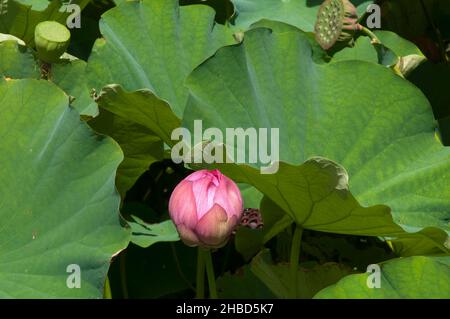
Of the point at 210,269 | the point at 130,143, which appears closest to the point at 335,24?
the point at 130,143

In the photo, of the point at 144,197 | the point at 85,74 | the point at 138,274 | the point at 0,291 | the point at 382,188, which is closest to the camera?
the point at 0,291

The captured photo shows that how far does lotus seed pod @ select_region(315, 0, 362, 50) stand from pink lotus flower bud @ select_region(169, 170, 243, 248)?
49 cm

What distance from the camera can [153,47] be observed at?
65.6 inches

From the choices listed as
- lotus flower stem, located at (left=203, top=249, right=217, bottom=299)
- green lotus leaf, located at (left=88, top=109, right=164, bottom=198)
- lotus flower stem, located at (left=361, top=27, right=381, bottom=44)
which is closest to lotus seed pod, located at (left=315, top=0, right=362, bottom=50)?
lotus flower stem, located at (left=361, top=27, right=381, bottom=44)

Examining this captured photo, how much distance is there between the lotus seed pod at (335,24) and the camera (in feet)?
5.70

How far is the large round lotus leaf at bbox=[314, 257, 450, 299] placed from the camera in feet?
3.87

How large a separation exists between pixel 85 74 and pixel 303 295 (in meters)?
0.49

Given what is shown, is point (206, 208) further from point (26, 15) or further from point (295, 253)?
point (26, 15)

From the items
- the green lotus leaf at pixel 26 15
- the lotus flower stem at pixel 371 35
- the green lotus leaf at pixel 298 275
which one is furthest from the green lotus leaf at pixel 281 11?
the green lotus leaf at pixel 298 275

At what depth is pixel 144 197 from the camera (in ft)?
6.35

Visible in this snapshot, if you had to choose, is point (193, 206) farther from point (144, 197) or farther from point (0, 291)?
point (144, 197)

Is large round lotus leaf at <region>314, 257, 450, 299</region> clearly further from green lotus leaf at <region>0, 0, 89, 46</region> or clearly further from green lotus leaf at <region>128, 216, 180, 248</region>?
green lotus leaf at <region>0, 0, 89, 46</region>

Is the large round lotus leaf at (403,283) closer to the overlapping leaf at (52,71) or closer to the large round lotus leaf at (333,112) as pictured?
the large round lotus leaf at (333,112)
